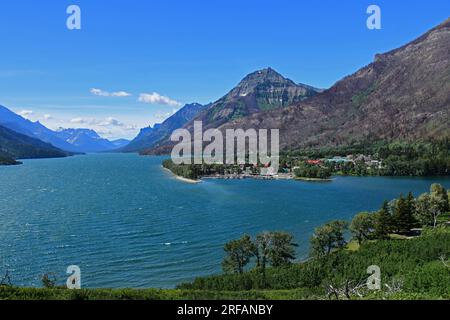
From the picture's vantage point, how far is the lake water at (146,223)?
4759 cm

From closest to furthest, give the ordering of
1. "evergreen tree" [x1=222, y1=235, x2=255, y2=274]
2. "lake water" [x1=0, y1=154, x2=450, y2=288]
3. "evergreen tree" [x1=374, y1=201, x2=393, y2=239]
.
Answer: "evergreen tree" [x1=222, y1=235, x2=255, y2=274]
"lake water" [x1=0, y1=154, x2=450, y2=288]
"evergreen tree" [x1=374, y1=201, x2=393, y2=239]

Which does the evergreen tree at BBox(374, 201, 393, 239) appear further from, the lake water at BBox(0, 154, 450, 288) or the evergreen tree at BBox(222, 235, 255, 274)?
the evergreen tree at BBox(222, 235, 255, 274)

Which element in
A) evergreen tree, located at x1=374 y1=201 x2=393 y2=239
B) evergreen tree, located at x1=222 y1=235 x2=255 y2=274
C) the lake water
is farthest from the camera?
evergreen tree, located at x1=374 y1=201 x2=393 y2=239

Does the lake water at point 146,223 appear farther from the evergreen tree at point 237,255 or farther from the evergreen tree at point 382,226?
the evergreen tree at point 382,226

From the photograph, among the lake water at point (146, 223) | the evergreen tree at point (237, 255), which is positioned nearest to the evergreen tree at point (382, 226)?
the lake water at point (146, 223)

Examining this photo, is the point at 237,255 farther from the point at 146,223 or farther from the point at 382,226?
the point at 146,223

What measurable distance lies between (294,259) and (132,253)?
21548 mm

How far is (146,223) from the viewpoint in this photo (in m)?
70.9

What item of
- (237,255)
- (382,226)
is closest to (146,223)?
(237,255)

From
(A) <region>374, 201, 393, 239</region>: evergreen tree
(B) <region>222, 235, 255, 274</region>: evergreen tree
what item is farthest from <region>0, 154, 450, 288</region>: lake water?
(A) <region>374, 201, 393, 239</region>: evergreen tree

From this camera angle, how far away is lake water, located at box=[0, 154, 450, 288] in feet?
156

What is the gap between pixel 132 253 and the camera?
53000 mm

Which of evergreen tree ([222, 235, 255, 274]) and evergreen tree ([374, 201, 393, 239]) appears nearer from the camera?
evergreen tree ([222, 235, 255, 274])

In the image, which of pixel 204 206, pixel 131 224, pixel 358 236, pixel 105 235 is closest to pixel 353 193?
pixel 204 206
